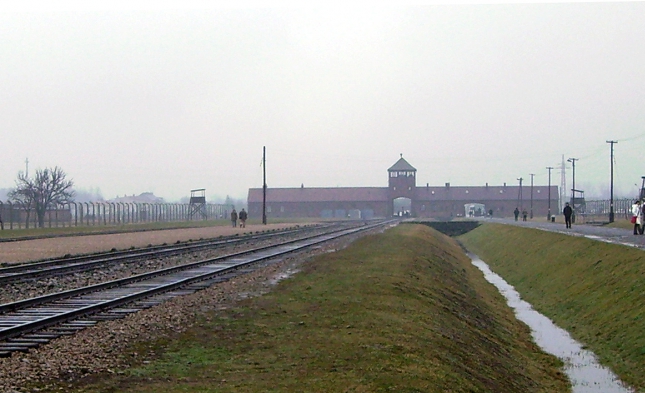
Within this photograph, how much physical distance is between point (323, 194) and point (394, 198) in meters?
12.6

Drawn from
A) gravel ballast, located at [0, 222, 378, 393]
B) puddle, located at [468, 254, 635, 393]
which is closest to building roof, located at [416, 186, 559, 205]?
puddle, located at [468, 254, 635, 393]

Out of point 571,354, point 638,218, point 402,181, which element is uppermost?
point 402,181

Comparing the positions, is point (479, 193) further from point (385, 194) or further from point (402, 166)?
point (385, 194)

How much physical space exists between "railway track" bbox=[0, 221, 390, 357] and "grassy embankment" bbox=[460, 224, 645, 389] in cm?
938

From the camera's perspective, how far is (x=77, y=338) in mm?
11930

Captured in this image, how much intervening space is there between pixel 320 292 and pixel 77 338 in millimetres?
7504

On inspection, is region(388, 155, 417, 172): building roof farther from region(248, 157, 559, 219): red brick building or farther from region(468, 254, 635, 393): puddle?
region(468, 254, 635, 393): puddle

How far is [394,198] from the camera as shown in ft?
464

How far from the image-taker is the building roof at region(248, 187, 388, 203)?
5571 inches

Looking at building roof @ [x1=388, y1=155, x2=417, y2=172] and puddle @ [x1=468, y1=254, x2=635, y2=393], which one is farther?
building roof @ [x1=388, y1=155, x2=417, y2=172]

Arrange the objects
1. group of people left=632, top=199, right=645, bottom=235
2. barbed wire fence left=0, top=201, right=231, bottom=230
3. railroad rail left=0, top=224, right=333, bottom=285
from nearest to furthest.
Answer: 1. railroad rail left=0, top=224, right=333, bottom=285
2. group of people left=632, top=199, right=645, bottom=235
3. barbed wire fence left=0, top=201, right=231, bottom=230

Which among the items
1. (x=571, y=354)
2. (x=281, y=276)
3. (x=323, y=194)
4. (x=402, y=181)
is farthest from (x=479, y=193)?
(x=571, y=354)

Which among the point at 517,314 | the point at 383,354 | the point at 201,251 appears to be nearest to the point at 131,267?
the point at 201,251

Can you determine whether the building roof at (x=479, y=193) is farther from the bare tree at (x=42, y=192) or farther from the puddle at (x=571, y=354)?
the puddle at (x=571, y=354)
